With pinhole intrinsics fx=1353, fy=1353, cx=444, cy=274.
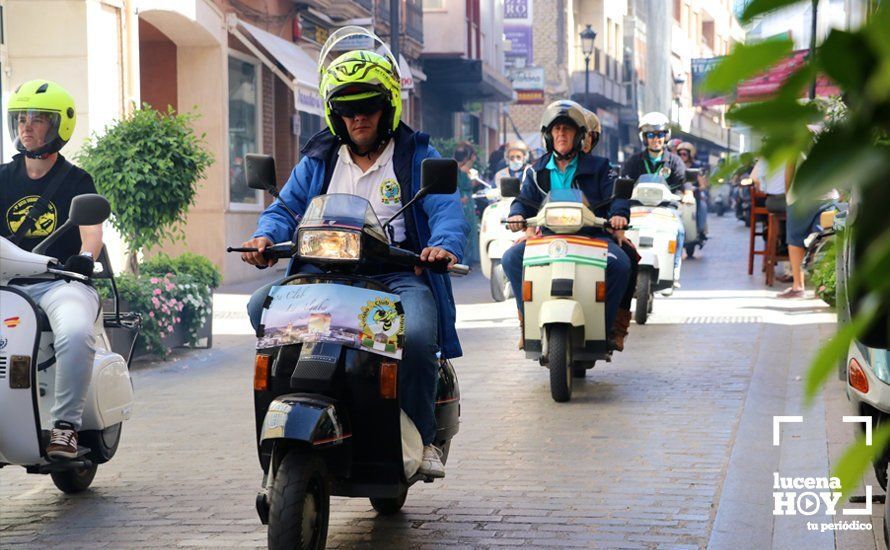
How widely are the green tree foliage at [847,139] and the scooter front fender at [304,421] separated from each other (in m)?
3.17

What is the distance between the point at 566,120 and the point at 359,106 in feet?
12.8

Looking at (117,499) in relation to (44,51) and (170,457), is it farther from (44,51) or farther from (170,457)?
(44,51)

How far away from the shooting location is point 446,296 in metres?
4.83

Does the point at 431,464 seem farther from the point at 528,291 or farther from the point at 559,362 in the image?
the point at 528,291

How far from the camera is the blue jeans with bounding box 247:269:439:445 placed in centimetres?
441

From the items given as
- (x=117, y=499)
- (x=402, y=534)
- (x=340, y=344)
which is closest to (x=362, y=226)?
(x=340, y=344)

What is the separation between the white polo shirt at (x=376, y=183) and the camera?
489 centimetres

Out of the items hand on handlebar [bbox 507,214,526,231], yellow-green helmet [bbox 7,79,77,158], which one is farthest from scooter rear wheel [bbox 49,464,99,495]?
hand on handlebar [bbox 507,214,526,231]

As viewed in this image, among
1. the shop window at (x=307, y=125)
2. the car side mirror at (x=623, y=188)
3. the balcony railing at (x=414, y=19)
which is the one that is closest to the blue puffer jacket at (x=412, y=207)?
the car side mirror at (x=623, y=188)

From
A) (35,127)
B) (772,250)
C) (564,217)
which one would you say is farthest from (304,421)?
(772,250)

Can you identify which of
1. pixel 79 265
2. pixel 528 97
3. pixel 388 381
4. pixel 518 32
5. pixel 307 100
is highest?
pixel 518 32

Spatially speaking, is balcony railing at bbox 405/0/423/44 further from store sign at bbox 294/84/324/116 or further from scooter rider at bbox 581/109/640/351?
scooter rider at bbox 581/109/640/351

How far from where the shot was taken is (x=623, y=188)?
8.14 metres

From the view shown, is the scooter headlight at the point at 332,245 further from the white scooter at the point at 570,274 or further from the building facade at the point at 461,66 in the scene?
the building facade at the point at 461,66
